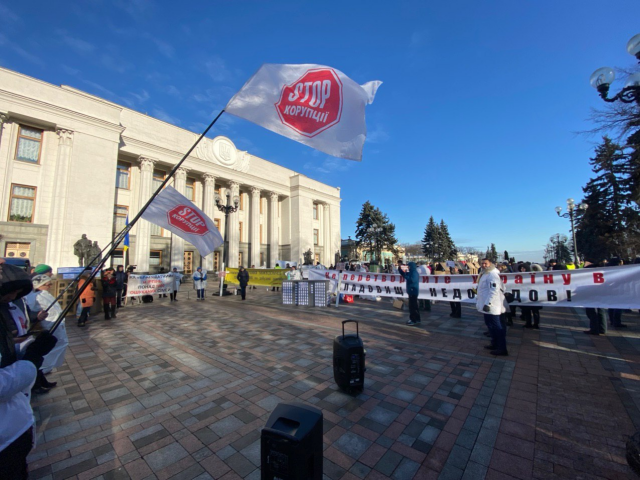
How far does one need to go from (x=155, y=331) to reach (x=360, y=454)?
6807 millimetres

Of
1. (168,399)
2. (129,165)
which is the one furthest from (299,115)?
(129,165)

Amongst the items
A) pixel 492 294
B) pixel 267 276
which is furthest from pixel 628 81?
pixel 267 276

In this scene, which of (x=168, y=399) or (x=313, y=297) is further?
(x=313, y=297)

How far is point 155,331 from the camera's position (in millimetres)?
7391

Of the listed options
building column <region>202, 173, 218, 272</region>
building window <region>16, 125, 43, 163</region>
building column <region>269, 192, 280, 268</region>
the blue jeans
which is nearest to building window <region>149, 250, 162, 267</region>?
building column <region>202, 173, 218, 272</region>

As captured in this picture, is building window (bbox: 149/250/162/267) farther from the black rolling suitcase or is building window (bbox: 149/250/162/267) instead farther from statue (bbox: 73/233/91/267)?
the black rolling suitcase

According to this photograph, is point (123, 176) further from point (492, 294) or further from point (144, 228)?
point (492, 294)

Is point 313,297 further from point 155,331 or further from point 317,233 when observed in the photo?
point 317,233

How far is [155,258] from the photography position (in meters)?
29.7

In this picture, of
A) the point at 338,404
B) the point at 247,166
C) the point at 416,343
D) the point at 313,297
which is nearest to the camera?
the point at 338,404

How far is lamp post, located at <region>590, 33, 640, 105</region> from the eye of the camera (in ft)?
14.5

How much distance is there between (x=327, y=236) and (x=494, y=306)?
4407 centimetres

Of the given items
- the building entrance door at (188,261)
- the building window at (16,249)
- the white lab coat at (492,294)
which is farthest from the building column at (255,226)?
the white lab coat at (492,294)

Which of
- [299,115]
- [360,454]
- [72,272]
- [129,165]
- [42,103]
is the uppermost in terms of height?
[42,103]
